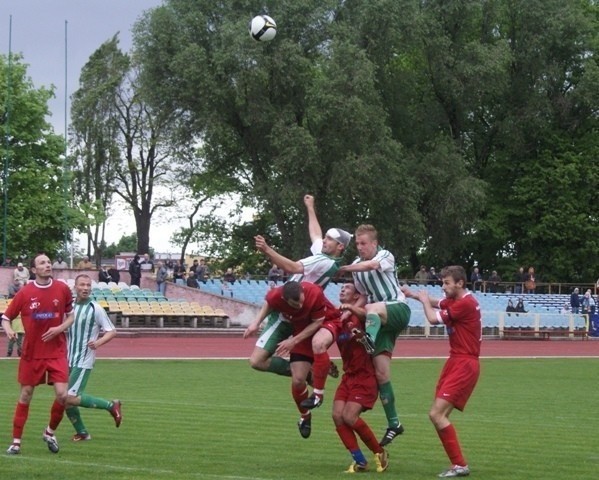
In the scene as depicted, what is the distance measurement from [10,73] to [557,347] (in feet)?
108

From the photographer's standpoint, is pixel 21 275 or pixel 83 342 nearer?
pixel 83 342

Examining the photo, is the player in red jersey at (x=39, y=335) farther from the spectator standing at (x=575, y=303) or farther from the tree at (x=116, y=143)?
the tree at (x=116, y=143)

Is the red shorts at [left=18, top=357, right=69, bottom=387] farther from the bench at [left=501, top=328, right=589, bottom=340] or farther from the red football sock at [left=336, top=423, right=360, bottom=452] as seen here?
the bench at [left=501, top=328, right=589, bottom=340]

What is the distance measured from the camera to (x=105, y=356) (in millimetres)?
33188

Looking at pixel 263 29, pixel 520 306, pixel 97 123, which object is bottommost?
pixel 520 306

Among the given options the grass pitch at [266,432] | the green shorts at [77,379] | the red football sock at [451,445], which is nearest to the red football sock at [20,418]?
the grass pitch at [266,432]

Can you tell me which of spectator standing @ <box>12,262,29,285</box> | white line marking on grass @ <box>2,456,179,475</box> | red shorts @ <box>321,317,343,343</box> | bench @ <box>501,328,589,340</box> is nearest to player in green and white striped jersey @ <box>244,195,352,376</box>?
red shorts @ <box>321,317,343,343</box>

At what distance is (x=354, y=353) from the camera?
487 inches

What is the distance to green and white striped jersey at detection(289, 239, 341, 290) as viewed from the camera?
524 inches

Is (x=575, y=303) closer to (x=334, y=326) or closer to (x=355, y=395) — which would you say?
Result: (x=334, y=326)

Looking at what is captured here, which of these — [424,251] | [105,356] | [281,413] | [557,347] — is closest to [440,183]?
[424,251]

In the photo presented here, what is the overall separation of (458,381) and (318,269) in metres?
2.44

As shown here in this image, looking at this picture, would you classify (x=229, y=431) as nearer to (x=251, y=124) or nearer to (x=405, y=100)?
(x=251, y=124)

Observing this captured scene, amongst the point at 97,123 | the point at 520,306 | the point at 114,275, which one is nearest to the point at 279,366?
the point at 114,275
